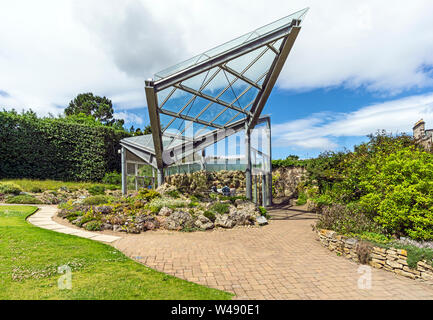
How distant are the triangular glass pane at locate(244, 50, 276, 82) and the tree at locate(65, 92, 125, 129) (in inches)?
1505

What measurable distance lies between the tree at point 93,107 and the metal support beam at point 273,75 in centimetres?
3696

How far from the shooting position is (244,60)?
9414 millimetres

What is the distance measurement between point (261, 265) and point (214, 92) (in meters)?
8.20

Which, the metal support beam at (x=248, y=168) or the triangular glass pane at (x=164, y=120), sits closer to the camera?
the triangular glass pane at (x=164, y=120)

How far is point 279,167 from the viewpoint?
2125 cm

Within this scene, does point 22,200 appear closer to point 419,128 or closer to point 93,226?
point 93,226

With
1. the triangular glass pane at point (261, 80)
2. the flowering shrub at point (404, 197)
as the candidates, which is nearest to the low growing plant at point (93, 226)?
the flowering shrub at point (404, 197)

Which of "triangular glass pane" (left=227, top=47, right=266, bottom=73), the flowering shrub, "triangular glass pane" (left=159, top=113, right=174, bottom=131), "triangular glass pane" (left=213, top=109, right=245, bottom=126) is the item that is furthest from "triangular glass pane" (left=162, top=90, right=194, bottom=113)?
the flowering shrub

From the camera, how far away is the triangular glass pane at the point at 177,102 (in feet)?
34.7

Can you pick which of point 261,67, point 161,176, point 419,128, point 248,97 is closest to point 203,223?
point 248,97

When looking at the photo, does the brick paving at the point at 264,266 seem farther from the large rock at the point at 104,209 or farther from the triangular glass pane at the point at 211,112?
the triangular glass pane at the point at 211,112

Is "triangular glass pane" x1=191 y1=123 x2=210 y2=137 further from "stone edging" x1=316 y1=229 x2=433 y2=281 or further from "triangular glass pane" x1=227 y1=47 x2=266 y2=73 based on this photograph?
"stone edging" x1=316 y1=229 x2=433 y2=281

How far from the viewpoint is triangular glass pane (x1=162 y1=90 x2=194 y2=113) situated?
1058cm

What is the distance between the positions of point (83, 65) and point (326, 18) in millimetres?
10392
